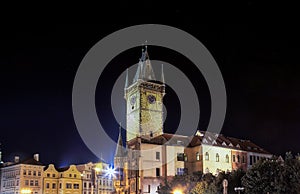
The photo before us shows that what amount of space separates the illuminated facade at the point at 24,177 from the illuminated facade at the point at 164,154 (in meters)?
17.7

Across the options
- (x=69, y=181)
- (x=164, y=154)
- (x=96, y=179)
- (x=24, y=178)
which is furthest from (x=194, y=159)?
(x=24, y=178)

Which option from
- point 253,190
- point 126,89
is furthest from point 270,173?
point 126,89

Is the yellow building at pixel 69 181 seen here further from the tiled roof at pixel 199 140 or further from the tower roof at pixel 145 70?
the tower roof at pixel 145 70

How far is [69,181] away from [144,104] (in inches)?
953

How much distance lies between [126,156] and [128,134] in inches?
541

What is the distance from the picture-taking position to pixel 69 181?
10369cm

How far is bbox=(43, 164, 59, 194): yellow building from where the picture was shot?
330ft

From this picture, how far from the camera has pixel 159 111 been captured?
107 metres

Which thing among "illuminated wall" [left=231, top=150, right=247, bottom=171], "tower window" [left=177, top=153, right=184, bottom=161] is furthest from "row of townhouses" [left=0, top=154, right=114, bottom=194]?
"illuminated wall" [left=231, top=150, right=247, bottom=171]

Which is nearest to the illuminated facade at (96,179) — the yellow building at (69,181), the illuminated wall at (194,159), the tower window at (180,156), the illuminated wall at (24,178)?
the yellow building at (69,181)

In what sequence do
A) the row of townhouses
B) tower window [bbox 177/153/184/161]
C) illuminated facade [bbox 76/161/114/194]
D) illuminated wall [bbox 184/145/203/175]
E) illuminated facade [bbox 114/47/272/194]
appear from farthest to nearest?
illuminated facade [bbox 76/161/114/194] → the row of townhouses → tower window [bbox 177/153/184/161] → illuminated wall [bbox 184/145/203/175] → illuminated facade [bbox 114/47/272/194]

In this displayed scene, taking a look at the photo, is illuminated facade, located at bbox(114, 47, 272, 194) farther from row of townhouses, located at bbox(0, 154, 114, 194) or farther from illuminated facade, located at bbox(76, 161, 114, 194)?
illuminated facade, located at bbox(76, 161, 114, 194)

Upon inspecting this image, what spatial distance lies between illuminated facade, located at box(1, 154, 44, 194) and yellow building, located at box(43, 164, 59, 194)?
1.31 meters

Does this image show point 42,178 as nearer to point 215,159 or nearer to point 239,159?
point 215,159
